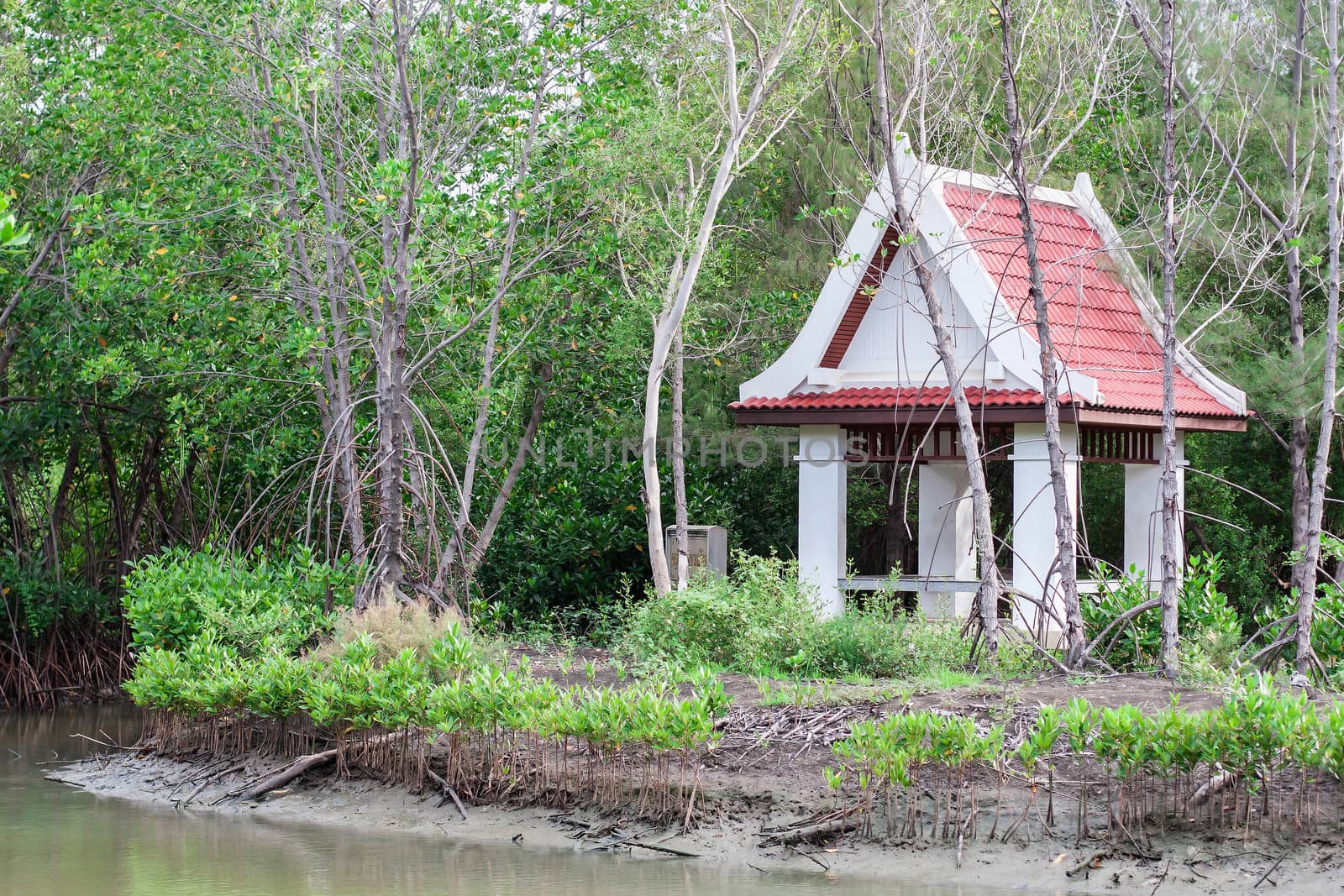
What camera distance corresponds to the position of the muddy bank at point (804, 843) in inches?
293

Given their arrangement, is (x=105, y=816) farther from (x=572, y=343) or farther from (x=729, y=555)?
(x=729, y=555)

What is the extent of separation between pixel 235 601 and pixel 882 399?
6345mm

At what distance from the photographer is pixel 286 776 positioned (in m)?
10.3

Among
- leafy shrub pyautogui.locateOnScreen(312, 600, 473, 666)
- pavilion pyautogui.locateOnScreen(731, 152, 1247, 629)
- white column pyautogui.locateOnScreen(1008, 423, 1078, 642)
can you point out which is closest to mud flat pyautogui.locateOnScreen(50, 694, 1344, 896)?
leafy shrub pyautogui.locateOnScreen(312, 600, 473, 666)

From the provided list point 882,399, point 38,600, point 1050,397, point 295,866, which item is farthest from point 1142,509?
point 38,600

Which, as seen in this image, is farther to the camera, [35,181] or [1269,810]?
[35,181]

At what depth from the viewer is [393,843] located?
9.06 m

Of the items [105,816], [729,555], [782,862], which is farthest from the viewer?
[729,555]

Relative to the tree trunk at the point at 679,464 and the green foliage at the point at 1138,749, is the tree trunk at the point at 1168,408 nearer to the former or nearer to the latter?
the green foliage at the point at 1138,749

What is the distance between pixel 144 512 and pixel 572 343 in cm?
626

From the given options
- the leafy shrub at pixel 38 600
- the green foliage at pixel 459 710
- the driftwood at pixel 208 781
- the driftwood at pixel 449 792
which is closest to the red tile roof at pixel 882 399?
the green foliage at pixel 459 710

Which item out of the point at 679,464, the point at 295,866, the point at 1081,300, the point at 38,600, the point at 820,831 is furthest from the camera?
the point at 38,600

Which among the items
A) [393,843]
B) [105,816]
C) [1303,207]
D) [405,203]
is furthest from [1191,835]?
[1303,207]

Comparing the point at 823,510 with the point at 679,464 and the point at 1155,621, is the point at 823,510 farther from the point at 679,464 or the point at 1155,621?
the point at 1155,621
